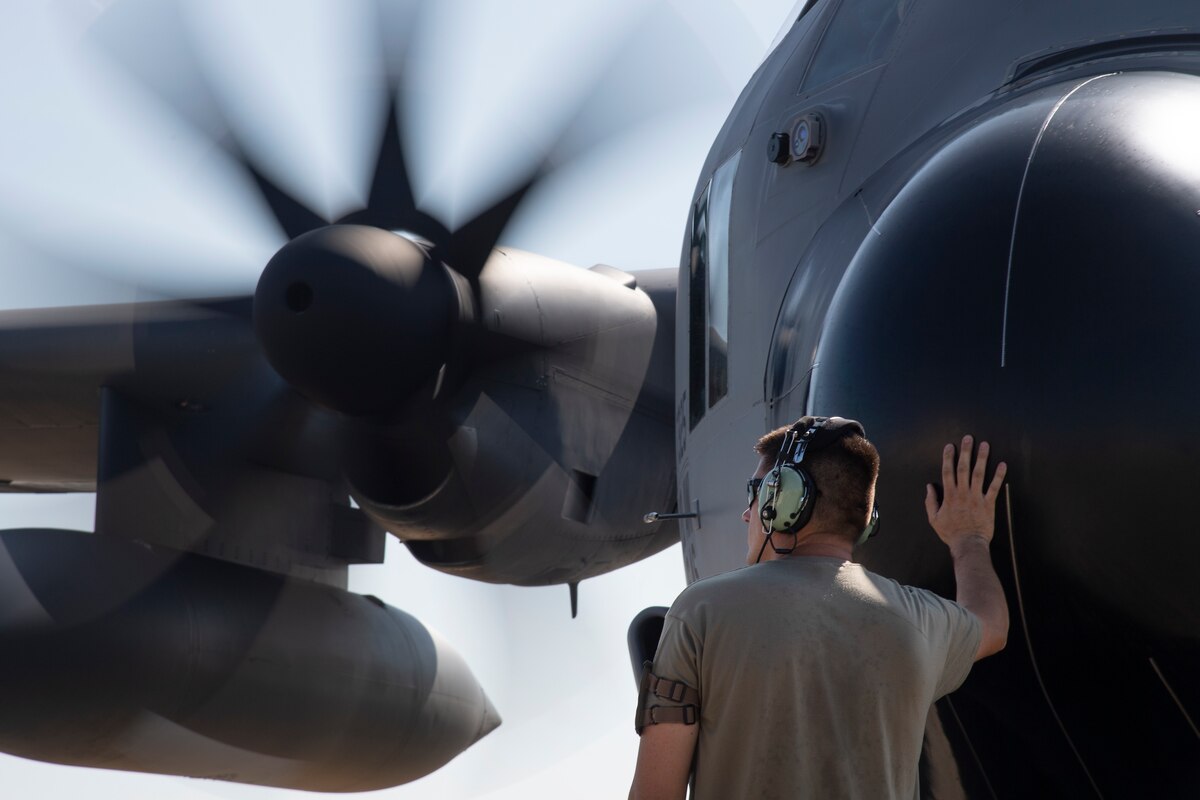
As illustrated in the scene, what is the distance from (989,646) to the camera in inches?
112

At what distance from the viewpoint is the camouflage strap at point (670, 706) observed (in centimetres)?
250

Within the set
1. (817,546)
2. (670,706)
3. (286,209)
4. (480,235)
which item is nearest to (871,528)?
(817,546)

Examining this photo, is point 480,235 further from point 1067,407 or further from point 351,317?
point 1067,407

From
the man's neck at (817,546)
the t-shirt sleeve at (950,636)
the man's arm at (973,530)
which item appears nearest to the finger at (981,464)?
the man's arm at (973,530)

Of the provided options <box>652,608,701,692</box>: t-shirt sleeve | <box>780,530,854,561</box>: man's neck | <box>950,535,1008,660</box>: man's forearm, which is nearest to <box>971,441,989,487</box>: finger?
<box>950,535,1008,660</box>: man's forearm

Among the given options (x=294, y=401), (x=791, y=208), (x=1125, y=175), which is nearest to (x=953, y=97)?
(x=791, y=208)

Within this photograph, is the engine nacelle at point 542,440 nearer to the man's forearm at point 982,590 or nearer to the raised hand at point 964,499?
the raised hand at point 964,499

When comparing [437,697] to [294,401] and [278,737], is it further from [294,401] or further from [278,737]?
[294,401]

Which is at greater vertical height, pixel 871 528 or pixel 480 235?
pixel 480 235

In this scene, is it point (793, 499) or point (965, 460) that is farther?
point (965, 460)

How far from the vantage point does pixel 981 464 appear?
2.98m

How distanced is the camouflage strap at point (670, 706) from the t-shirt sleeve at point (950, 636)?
0.44 m

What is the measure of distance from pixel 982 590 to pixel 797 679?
0.62 metres

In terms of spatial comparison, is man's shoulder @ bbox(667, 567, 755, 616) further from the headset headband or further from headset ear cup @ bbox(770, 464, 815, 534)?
the headset headband
